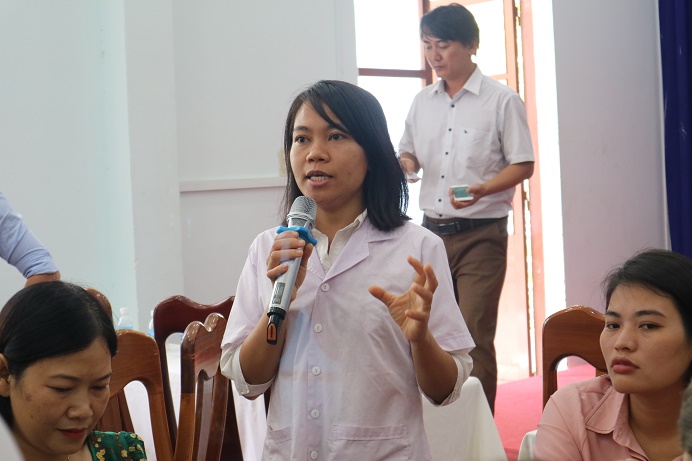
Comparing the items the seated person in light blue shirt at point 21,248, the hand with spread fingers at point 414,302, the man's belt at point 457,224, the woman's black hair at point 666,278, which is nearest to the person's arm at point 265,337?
the hand with spread fingers at point 414,302

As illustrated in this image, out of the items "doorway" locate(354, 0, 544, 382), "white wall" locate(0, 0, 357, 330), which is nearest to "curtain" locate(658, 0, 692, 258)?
"doorway" locate(354, 0, 544, 382)

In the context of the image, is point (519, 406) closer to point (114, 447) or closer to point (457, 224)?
point (457, 224)

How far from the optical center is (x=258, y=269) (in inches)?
67.1

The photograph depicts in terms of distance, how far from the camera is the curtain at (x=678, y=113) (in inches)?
247

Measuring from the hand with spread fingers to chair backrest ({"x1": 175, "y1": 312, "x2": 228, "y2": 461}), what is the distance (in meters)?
0.45

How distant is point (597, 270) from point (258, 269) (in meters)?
4.80

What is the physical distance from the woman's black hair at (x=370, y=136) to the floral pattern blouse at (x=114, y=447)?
0.58 metres

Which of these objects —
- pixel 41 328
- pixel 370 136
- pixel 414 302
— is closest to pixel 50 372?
pixel 41 328

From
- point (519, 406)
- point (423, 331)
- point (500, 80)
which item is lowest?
point (519, 406)

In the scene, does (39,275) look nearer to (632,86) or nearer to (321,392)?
(321,392)

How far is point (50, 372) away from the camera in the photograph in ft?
4.64

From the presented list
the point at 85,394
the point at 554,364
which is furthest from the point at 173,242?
the point at 85,394

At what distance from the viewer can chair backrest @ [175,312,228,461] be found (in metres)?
1.76

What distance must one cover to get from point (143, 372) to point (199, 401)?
127 millimetres
